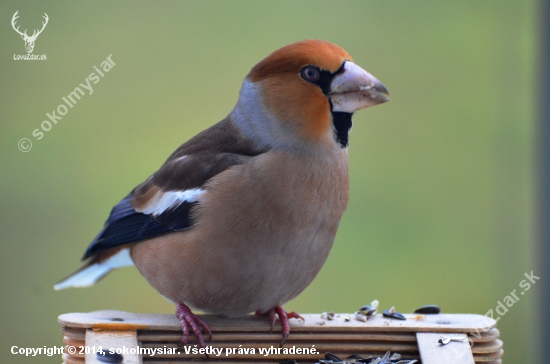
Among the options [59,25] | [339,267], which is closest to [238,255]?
[339,267]

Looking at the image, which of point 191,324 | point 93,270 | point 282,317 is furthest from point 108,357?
point 93,270

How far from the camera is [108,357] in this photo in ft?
5.82

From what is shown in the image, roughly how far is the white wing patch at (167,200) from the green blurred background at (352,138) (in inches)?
70.9

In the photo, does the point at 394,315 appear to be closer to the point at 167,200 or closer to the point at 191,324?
the point at 191,324

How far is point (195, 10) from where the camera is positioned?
4422 millimetres

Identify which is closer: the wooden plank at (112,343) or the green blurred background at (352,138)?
the wooden plank at (112,343)

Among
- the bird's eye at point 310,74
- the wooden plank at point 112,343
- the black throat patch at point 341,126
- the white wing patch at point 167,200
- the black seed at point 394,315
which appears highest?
the bird's eye at point 310,74

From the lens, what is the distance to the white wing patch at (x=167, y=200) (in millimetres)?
2188

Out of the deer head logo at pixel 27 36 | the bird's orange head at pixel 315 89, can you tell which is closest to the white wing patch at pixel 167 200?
the bird's orange head at pixel 315 89

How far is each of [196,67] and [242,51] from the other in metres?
0.33

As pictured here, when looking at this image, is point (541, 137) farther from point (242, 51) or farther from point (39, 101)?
point (39, 101)

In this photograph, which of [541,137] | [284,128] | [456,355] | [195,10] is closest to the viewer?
[456,355]

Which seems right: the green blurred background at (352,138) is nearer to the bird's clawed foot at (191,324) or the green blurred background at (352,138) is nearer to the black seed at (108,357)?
the bird's clawed foot at (191,324)

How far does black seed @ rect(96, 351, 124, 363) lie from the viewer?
69.1 inches
